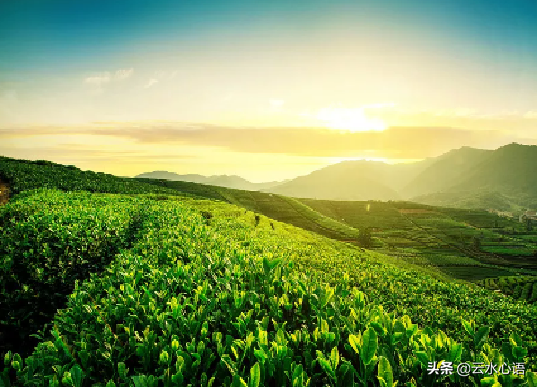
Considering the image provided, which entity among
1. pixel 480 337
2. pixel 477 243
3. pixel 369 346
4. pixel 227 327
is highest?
pixel 369 346

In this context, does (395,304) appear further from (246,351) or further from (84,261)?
(84,261)

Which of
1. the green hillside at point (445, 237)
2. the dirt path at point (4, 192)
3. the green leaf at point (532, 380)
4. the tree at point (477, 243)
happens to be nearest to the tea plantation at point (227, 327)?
the green leaf at point (532, 380)

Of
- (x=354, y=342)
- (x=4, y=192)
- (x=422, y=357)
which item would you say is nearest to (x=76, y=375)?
(x=354, y=342)

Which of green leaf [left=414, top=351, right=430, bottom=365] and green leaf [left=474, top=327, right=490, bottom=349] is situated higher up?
green leaf [left=414, top=351, right=430, bottom=365]

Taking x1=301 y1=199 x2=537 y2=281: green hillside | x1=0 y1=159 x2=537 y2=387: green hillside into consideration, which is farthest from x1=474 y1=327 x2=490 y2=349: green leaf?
x1=301 y1=199 x2=537 y2=281: green hillside

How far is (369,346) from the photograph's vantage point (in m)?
3.17

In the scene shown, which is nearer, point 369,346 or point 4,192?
point 369,346

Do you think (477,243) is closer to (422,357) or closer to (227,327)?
(422,357)

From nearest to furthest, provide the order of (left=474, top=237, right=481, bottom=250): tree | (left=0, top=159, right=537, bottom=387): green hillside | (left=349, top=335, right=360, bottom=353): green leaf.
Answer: (left=0, top=159, right=537, bottom=387): green hillside → (left=349, top=335, right=360, bottom=353): green leaf → (left=474, top=237, right=481, bottom=250): tree

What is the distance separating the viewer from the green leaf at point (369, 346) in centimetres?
315

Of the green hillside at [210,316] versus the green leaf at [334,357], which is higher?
the green leaf at [334,357]

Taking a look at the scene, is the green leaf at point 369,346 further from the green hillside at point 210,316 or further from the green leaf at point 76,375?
the green leaf at point 76,375

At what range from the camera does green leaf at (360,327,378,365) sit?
10.3ft

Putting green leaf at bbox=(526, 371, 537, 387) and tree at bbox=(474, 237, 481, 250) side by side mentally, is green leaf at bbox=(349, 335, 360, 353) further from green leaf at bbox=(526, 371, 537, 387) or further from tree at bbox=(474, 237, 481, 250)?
tree at bbox=(474, 237, 481, 250)
